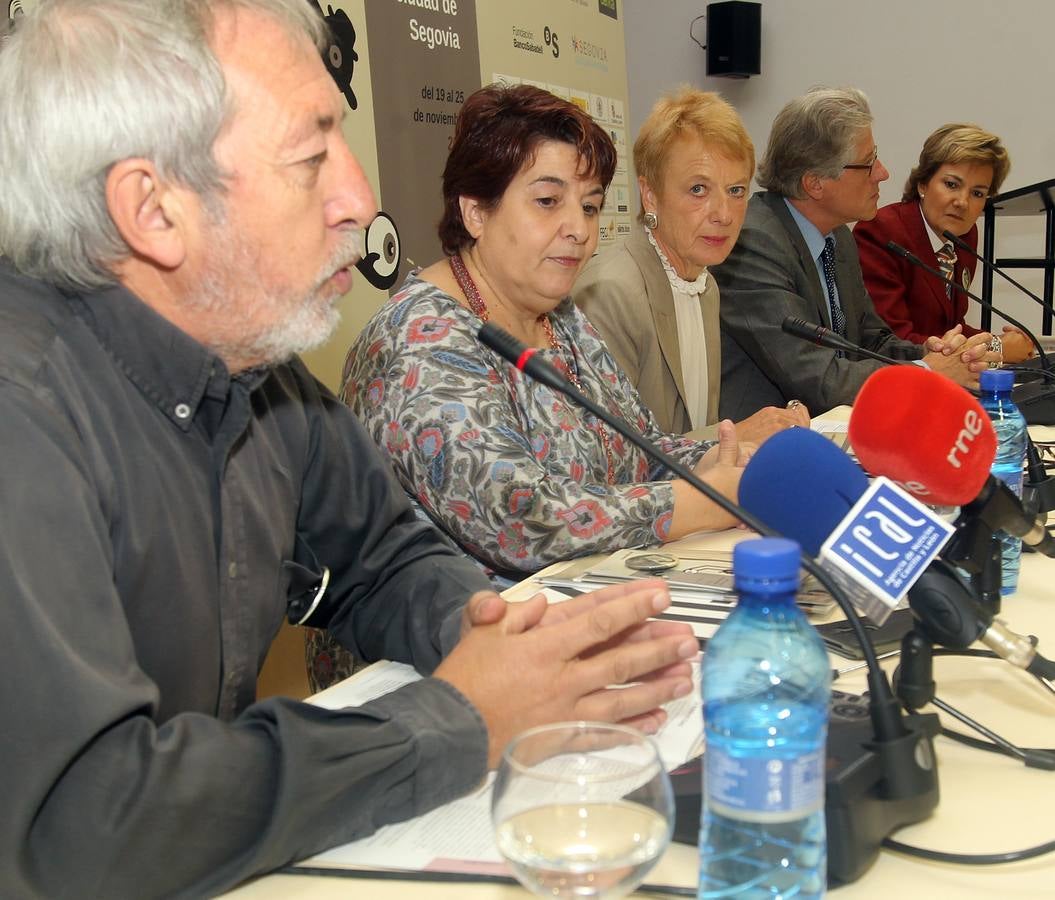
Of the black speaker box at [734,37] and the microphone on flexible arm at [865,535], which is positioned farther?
the black speaker box at [734,37]

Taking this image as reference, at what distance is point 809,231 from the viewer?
361 centimetres

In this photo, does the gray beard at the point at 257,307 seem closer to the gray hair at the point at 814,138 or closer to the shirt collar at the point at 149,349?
the shirt collar at the point at 149,349

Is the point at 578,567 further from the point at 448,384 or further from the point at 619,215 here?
the point at 619,215

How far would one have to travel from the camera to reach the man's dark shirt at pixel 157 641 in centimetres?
78

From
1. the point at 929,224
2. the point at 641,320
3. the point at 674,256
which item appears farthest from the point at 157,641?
the point at 929,224

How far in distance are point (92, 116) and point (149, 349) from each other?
0.69ft

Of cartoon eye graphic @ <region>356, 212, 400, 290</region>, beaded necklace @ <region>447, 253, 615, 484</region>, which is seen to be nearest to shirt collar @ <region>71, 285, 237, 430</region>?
beaded necklace @ <region>447, 253, 615, 484</region>

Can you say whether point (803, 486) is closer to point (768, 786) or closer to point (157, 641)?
point (768, 786)

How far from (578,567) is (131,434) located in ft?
2.43

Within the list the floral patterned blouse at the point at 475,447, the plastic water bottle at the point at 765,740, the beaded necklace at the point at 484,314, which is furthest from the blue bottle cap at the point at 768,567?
the beaded necklace at the point at 484,314

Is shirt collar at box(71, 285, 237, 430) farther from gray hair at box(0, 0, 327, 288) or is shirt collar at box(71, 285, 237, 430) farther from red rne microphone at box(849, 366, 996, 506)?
red rne microphone at box(849, 366, 996, 506)

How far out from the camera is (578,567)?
1.58m

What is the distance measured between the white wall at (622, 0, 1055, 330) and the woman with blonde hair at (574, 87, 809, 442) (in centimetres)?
363

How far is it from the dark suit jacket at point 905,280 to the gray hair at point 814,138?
0.74 metres
